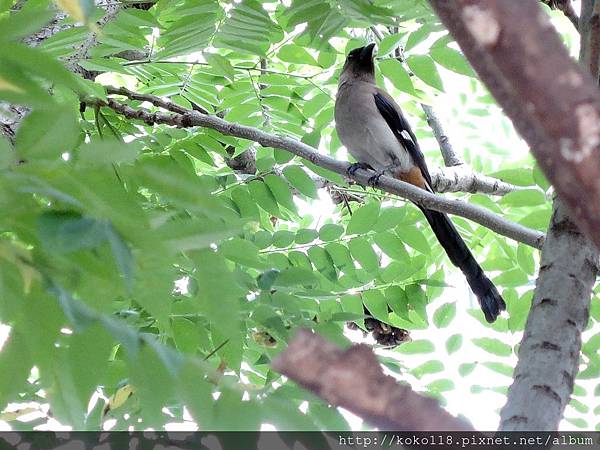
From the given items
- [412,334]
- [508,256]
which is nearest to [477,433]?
[508,256]

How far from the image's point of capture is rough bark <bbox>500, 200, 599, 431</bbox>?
1.20 meters

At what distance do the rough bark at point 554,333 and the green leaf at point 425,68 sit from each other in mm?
1196

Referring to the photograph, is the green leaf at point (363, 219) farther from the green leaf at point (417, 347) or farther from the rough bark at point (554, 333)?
the rough bark at point (554, 333)

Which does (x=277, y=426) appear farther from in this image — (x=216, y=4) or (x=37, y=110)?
(x=216, y=4)

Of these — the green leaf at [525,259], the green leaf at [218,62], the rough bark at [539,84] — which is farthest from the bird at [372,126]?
the rough bark at [539,84]

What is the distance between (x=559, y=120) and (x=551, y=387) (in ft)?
2.25

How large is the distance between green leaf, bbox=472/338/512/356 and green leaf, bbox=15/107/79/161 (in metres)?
1.97

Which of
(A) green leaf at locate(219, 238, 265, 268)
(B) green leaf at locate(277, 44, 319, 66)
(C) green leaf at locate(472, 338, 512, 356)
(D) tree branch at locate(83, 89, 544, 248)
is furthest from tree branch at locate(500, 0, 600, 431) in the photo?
(B) green leaf at locate(277, 44, 319, 66)

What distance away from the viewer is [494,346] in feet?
9.10

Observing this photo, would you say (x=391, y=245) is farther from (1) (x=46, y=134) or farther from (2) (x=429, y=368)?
(1) (x=46, y=134)

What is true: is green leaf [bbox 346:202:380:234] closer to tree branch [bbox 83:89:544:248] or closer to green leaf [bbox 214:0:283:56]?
tree branch [bbox 83:89:544:248]

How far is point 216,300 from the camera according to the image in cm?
118

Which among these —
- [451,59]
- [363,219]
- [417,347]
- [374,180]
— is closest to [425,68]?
[451,59]

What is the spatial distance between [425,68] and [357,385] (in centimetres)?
215
